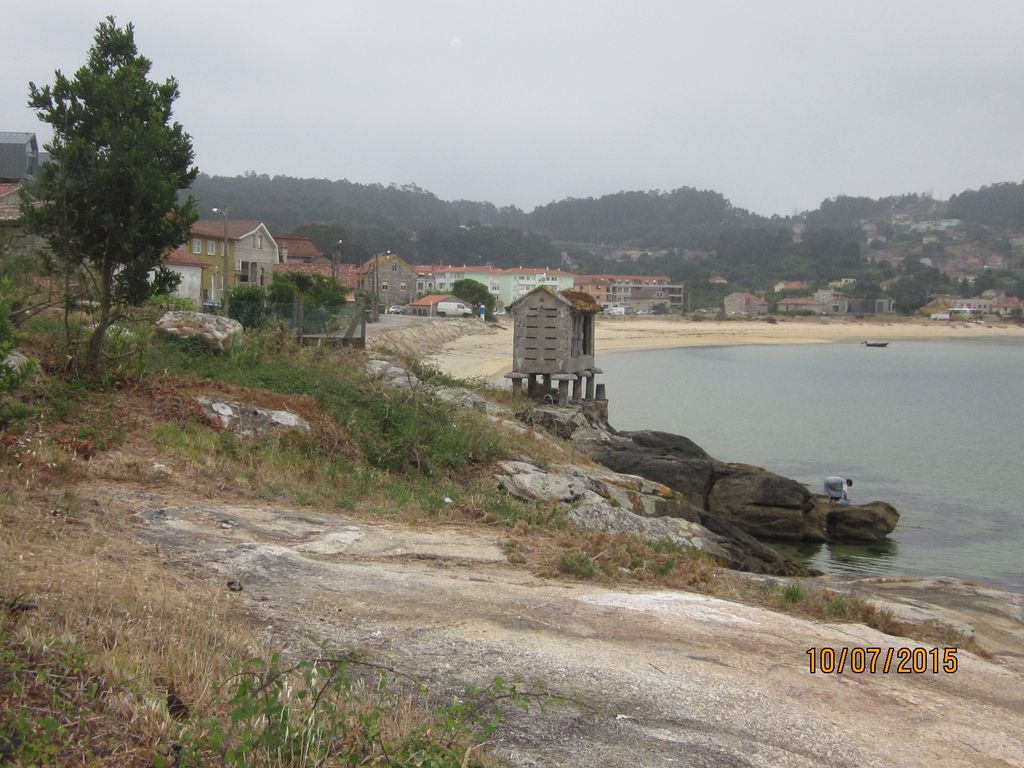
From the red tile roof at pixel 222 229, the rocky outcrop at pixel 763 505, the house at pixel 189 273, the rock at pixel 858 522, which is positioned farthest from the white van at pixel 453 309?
the rock at pixel 858 522

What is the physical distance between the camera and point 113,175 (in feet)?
39.9

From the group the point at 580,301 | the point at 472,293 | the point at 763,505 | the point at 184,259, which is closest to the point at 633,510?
the point at 763,505

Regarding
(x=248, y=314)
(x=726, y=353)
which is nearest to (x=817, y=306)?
(x=726, y=353)

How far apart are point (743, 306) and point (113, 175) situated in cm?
13127

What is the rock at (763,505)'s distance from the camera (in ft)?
62.0

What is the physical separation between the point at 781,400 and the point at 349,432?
37715 millimetres

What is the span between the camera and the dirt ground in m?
5.29

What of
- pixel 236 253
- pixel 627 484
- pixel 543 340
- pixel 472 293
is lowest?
pixel 627 484

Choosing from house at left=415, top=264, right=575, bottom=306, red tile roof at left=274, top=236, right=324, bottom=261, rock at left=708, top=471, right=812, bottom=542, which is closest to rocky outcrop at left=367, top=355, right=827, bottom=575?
rock at left=708, top=471, right=812, bottom=542

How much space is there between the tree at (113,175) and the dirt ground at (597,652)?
180 inches

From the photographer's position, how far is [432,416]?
14727 mm

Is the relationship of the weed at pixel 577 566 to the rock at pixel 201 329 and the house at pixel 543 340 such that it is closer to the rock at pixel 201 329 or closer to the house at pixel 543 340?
the rock at pixel 201 329

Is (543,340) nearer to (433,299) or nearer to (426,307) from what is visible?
(426,307)

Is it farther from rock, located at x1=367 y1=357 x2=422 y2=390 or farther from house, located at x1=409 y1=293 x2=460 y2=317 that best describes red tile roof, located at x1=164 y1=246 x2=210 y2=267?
house, located at x1=409 y1=293 x2=460 y2=317
